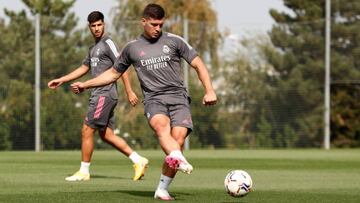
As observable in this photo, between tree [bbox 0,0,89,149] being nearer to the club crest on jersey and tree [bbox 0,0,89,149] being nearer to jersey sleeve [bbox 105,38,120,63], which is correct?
jersey sleeve [bbox 105,38,120,63]

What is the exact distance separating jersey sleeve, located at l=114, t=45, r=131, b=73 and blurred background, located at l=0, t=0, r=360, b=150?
62.5 feet

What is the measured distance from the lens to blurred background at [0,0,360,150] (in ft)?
97.4

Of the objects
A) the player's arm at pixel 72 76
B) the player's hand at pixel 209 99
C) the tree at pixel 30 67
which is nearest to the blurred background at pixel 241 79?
the tree at pixel 30 67

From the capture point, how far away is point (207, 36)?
3309cm

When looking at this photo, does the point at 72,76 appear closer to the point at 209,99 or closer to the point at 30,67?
the point at 209,99

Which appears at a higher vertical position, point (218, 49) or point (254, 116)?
point (218, 49)

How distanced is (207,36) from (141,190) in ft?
72.0

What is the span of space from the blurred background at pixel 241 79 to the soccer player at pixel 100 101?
50.3 feet

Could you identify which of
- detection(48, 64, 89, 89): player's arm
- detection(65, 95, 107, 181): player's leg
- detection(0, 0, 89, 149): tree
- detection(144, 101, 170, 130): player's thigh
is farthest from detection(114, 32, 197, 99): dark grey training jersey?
detection(0, 0, 89, 149): tree

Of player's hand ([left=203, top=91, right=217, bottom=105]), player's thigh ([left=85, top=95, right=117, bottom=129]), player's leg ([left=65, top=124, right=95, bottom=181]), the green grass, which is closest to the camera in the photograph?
player's hand ([left=203, top=91, right=217, bottom=105])

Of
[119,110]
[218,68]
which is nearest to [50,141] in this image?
[119,110]

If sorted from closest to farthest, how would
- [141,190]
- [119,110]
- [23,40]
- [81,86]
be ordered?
[81,86] < [141,190] < [23,40] < [119,110]

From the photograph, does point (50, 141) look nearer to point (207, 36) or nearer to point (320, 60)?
point (207, 36)

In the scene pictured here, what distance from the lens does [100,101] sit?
14055 mm
